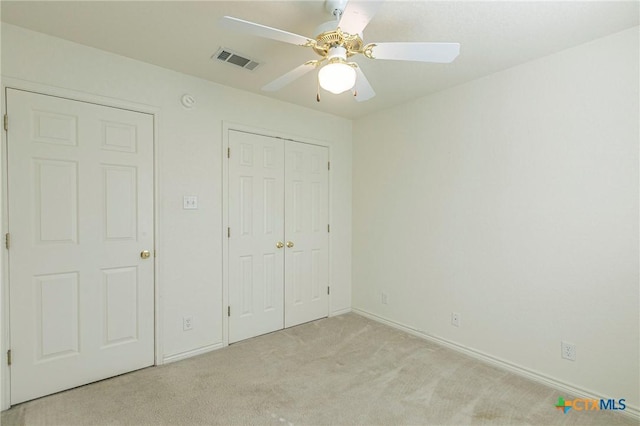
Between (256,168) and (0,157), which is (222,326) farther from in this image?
(0,157)

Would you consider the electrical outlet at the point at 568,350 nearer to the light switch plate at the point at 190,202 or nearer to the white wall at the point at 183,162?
the white wall at the point at 183,162

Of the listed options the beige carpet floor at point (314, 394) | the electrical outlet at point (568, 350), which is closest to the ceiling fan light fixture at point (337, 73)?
the beige carpet floor at point (314, 394)

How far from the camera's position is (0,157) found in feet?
6.26

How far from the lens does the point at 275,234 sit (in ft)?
10.6

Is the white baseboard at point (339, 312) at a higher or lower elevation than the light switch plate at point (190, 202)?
lower

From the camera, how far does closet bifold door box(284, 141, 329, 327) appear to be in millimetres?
3352

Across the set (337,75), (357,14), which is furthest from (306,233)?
(357,14)

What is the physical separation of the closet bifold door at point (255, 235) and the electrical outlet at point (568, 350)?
2400mm

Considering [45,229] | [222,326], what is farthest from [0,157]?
[222,326]

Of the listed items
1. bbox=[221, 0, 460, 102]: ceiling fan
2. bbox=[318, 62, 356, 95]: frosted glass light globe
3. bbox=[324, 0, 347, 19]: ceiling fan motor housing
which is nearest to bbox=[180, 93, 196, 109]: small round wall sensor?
bbox=[221, 0, 460, 102]: ceiling fan

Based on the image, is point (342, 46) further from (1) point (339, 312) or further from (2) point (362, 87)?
(1) point (339, 312)

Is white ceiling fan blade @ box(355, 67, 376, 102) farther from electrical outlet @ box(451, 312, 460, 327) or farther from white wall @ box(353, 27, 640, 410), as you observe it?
electrical outlet @ box(451, 312, 460, 327)

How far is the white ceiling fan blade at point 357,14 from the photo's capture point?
1271 millimetres

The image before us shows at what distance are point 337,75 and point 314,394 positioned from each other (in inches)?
80.0
